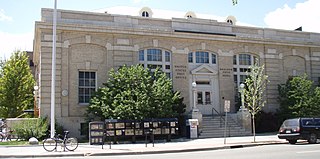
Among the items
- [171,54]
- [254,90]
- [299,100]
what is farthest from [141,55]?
[299,100]

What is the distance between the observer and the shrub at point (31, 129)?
2408cm

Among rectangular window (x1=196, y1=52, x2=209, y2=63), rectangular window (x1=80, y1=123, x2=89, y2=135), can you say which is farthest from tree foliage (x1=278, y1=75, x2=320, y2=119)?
rectangular window (x1=80, y1=123, x2=89, y2=135)

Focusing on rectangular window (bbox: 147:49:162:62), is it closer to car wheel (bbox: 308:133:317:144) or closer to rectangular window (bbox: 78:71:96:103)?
rectangular window (bbox: 78:71:96:103)

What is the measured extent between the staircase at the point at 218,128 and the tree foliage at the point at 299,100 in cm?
528

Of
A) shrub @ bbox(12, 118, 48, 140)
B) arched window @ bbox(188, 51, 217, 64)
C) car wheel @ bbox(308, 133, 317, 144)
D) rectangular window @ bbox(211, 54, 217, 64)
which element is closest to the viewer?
car wheel @ bbox(308, 133, 317, 144)

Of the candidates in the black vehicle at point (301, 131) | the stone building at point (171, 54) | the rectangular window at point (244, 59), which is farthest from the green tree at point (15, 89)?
the black vehicle at point (301, 131)

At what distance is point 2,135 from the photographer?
24.9 metres

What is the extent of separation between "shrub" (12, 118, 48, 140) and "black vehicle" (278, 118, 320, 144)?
15.5 m

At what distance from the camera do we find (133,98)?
25.1m

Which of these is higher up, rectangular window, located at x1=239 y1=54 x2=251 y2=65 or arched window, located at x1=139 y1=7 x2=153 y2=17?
arched window, located at x1=139 y1=7 x2=153 y2=17

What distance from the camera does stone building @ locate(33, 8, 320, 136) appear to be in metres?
26.9

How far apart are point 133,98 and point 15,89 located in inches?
784

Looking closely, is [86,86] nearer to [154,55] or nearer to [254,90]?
[154,55]

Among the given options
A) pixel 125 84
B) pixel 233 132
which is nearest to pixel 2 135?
pixel 125 84
